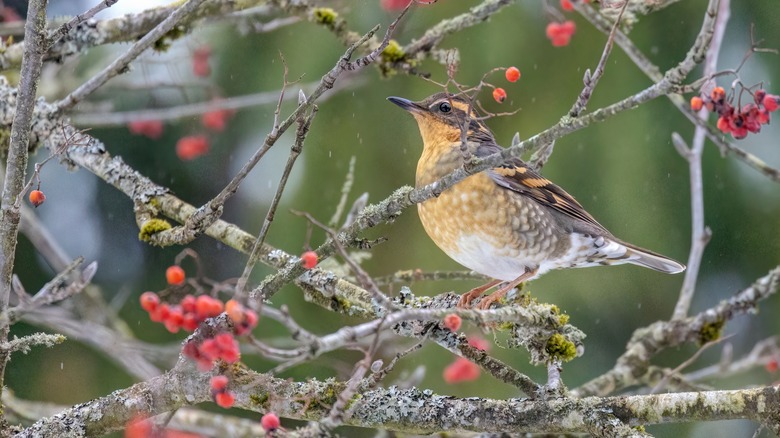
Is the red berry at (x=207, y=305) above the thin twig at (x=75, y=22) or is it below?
below

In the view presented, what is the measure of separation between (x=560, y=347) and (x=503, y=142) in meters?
2.22

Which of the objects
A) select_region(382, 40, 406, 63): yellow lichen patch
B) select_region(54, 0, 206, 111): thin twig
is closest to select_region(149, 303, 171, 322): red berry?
select_region(54, 0, 206, 111): thin twig

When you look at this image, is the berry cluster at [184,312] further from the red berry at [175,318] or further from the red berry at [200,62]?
the red berry at [200,62]

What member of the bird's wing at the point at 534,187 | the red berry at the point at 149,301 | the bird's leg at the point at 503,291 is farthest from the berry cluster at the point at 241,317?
the bird's wing at the point at 534,187

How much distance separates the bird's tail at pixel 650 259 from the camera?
3.77 meters

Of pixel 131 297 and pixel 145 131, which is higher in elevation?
pixel 145 131

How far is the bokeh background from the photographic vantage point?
477 cm

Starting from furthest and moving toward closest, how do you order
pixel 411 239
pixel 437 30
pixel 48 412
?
pixel 411 239, pixel 48 412, pixel 437 30

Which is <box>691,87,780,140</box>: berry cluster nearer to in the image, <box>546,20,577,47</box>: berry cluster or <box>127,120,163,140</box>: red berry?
<box>546,20,577,47</box>: berry cluster

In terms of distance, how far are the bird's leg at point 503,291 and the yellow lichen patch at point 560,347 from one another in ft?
1.34

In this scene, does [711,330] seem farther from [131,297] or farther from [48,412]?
[131,297]

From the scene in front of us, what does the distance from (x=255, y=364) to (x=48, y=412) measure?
1337 millimetres

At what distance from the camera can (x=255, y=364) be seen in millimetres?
4992

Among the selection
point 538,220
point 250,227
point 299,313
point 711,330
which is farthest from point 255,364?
point 711,330
